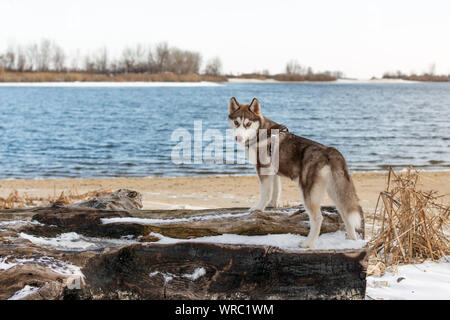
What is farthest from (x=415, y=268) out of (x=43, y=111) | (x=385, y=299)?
(x=43, y=111)

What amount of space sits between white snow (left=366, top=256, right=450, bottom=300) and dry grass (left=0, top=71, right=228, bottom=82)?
8586 cm

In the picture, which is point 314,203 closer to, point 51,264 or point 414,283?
point 414,283

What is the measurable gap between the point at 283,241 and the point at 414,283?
1720mm

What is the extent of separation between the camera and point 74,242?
457 cm

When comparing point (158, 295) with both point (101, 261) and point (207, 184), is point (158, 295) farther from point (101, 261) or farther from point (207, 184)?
point (207, 184)

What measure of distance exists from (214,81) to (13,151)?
88.3 meters

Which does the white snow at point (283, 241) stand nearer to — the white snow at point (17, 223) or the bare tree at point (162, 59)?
the white snow at point (17, 223)

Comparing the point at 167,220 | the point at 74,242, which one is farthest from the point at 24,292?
the point at 167,220

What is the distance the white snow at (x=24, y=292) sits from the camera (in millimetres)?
3730

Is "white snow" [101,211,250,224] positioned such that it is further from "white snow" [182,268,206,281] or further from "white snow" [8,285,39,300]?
"white snow" [8,285,39,300]

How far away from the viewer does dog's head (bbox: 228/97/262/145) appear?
4617mm

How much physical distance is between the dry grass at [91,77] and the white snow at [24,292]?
85.8m

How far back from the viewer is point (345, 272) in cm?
403

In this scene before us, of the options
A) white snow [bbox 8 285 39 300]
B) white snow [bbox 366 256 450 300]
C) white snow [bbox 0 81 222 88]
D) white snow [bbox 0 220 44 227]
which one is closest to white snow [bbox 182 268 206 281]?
white snow [bbox 8 285 39 300]
